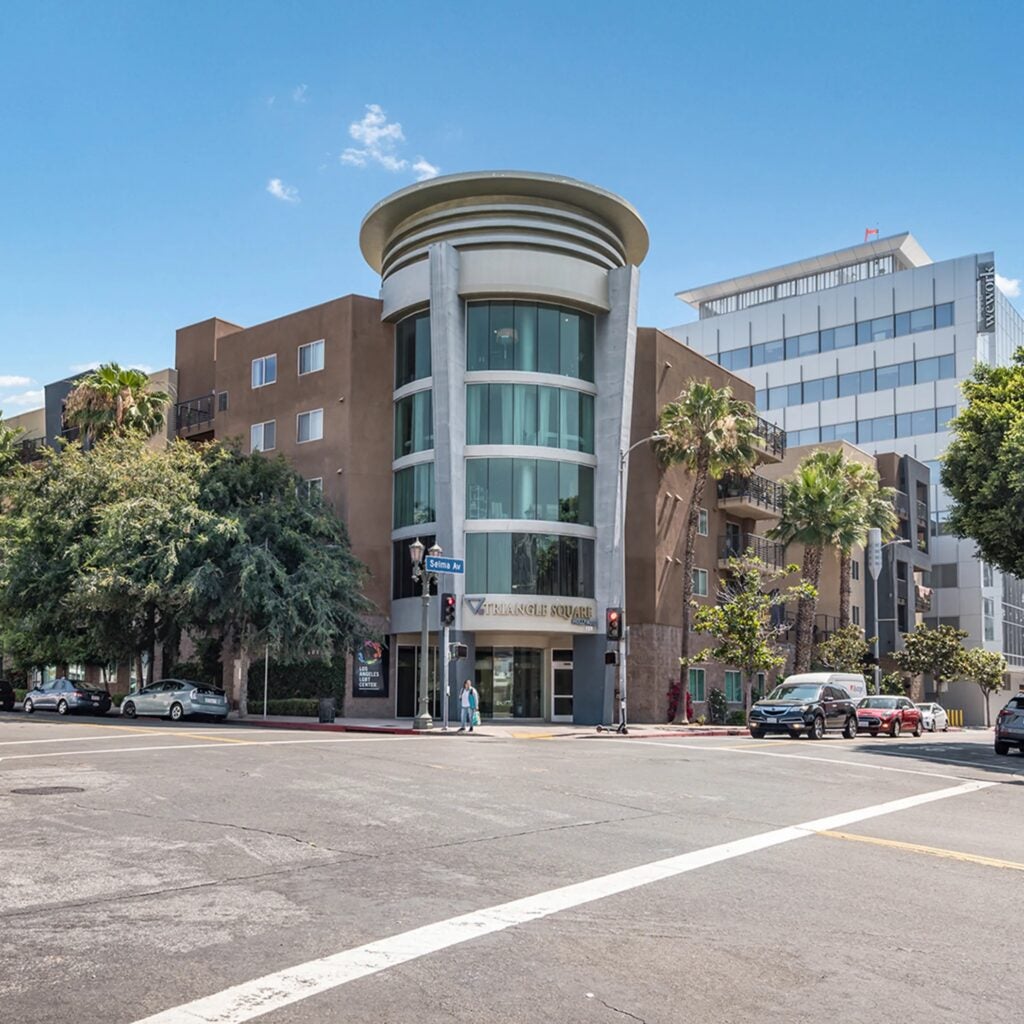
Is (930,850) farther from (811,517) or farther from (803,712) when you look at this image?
(811,517)

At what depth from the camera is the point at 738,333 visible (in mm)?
88062

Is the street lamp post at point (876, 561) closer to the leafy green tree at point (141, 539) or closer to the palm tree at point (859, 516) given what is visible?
the palm tree at point (859, 516)

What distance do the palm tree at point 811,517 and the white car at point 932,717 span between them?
6.54 metres

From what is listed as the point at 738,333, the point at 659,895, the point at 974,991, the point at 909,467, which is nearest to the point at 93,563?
the point at 659,895

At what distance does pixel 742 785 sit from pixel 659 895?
8.99 m

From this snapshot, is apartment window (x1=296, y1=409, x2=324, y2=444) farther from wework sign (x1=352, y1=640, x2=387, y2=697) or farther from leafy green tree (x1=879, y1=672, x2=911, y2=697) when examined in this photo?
leafy green tree (x1=879, y1=672, x2=911, y2=697)

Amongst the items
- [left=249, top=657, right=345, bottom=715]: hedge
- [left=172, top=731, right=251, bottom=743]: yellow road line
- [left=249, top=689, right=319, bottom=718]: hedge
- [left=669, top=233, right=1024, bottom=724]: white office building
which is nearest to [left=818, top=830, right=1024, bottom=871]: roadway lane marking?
[left=172, top=731, right=251, bottom=743]: yellow road line

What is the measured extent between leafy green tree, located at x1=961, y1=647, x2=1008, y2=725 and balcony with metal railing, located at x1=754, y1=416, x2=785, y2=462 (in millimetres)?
19435

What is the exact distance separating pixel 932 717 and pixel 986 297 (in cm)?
4026

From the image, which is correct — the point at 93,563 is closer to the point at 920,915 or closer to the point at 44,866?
the point at 44,866

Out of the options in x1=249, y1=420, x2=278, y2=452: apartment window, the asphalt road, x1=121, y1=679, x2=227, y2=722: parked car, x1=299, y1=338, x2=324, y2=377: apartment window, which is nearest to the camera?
the asphalt road

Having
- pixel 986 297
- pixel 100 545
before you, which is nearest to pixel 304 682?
pixel 100 545

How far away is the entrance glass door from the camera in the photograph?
44.6 meters

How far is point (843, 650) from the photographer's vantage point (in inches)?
2115
